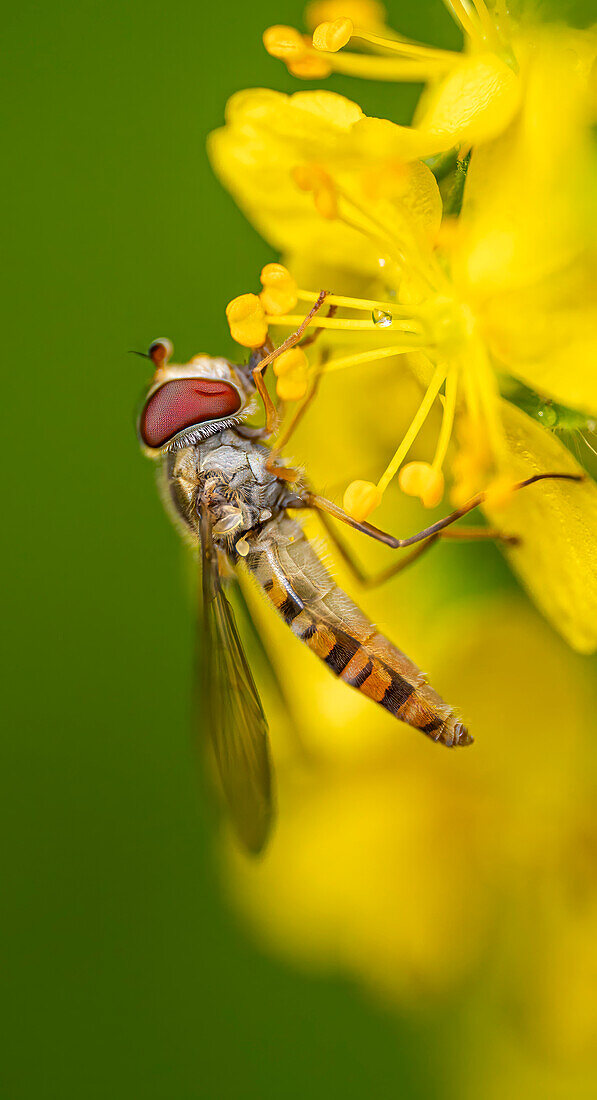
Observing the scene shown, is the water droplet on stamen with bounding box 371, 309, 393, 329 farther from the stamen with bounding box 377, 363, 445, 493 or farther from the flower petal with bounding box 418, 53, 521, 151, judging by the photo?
the flower petal with bounding box 418, 53, 521, 151

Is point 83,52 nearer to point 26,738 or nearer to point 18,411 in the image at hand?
point 18,411

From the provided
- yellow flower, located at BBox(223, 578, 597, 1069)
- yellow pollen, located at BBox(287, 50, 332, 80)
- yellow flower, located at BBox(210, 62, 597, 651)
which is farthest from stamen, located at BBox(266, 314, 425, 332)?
yellow flower, located at BBox(223, 578, 597, 1069)

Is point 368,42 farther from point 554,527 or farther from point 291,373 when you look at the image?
point 554,527

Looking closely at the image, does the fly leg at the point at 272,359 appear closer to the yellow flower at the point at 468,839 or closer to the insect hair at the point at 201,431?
the insect hair at the point at 201,431

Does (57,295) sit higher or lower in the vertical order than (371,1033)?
higher

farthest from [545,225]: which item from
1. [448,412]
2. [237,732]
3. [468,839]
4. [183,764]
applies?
[183,764]

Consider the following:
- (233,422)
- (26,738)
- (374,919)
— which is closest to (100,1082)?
(26,738)

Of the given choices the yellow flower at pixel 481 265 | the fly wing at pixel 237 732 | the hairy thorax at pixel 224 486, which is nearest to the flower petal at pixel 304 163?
the yellow flower at pixel 481 265
